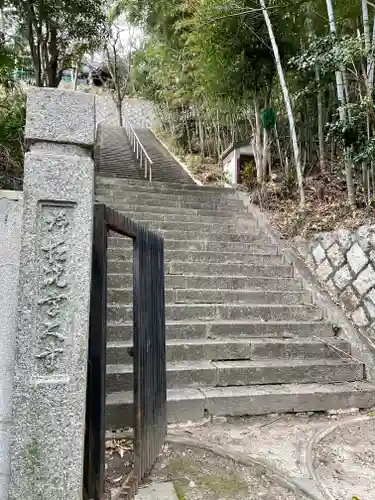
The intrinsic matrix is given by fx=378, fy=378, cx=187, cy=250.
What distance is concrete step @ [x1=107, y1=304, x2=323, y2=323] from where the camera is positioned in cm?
396

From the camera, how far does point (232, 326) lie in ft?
12.5

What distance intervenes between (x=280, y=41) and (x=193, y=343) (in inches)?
226

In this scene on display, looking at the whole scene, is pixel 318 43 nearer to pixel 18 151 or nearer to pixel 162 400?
pixel 162 400

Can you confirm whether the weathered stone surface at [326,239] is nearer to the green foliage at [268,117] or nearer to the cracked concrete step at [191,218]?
the cracked concrete step at [191,218]

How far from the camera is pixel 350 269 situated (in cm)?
425

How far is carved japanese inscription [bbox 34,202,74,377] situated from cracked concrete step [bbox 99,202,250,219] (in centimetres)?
427

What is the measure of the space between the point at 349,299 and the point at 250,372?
158cm

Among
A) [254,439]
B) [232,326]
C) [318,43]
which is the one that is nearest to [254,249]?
[232,326]

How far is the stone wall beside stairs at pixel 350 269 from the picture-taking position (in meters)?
3.96

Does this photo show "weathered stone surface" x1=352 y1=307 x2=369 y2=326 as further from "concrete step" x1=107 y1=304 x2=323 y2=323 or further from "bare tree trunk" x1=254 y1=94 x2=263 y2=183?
"bare tree trunk" x1=254 y1=94 x2=263 y2=183

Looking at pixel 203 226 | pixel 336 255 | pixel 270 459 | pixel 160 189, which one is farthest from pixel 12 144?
pixel 270 459

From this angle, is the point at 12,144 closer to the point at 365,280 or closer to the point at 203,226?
the point at 203,226

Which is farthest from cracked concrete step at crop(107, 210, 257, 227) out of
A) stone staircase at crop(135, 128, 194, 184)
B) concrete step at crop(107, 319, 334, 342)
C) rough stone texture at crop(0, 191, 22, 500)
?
rough stone texture at crop(0, 191, 22, 500)

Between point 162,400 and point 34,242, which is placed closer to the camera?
point 34,242
